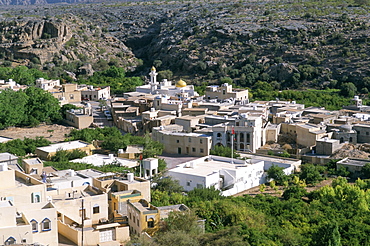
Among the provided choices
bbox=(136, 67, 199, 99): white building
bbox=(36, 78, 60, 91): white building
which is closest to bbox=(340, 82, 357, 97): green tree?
bbox=(136, 67, 199, 99): white building

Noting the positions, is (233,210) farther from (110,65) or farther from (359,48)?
(110,65)

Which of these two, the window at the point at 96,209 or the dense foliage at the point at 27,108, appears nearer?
the window at the point at 96,209

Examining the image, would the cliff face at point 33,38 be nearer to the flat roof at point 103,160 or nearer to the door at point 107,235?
the flat roof at point 103,160

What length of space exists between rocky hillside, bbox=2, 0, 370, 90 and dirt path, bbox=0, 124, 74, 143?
29514 mm

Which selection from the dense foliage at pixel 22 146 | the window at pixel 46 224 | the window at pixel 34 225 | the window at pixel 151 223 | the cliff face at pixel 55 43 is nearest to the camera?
the window at pixel 34 225

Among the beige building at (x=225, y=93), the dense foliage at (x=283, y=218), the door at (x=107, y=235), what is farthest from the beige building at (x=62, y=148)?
the beige building at (x=225, y=93)

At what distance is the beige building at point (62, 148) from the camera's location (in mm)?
40469

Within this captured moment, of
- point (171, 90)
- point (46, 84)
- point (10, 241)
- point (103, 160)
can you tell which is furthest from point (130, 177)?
point (46, 84)

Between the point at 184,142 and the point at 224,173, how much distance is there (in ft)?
21.7

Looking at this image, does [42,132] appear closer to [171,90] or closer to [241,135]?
[171,90]

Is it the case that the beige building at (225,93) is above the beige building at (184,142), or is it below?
above

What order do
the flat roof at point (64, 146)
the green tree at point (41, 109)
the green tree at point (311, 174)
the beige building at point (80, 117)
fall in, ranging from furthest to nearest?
the green tree at point (41, 109) < the beige building at point (80, 117) < the flat roof at point (64, 146) < the green tree at point (311, 174)

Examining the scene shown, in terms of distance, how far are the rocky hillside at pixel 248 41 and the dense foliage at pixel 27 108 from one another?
2788cm

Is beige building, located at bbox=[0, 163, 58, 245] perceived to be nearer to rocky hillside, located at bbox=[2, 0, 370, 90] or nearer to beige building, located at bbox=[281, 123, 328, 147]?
beige building, located at bbox=[281, 123, 328, 147]
